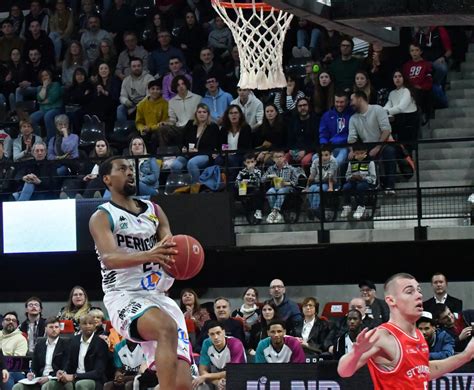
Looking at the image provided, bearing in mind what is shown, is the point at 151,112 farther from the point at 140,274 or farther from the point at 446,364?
the point at 446,364

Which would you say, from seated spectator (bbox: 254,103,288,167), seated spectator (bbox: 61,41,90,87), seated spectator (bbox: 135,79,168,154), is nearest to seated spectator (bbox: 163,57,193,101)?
seated spectator (bbox: 135,79,168,154)

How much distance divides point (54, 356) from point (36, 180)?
12.0 ft

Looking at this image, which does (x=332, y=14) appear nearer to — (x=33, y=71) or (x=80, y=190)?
(x=80, y=190)

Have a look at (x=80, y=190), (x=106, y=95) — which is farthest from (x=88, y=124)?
(x=80, y=190)

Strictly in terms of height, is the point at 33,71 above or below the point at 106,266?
above

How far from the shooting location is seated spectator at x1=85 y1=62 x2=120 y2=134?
1802cm

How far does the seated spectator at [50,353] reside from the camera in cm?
1309

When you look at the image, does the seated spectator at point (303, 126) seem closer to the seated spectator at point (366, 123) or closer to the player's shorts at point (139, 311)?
the seated spectator at point (366, 123)

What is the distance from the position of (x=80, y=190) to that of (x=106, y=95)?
2.75m

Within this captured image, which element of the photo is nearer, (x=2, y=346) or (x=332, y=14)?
(x=332, y=14)

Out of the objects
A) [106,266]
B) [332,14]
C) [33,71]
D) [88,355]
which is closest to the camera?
[106,266]

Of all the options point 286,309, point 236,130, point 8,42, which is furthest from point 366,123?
point 8,42

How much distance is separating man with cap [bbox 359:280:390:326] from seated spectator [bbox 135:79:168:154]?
16.2 feet

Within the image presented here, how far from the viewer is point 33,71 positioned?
1958 centimetres
